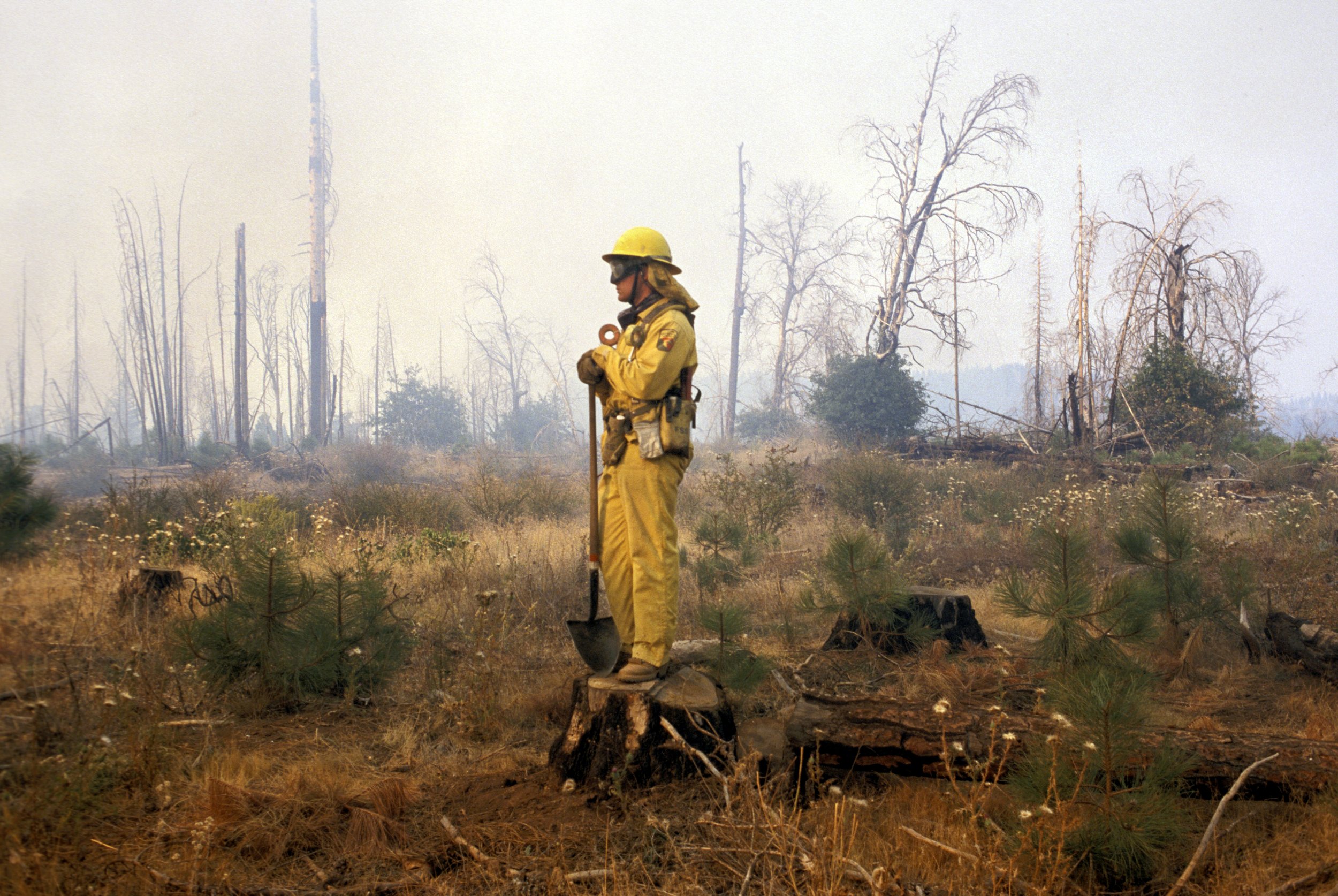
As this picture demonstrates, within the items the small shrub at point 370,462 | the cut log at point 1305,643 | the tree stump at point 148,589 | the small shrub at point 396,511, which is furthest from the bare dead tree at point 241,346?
the cut log at point 1305,643

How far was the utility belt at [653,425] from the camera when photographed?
12.8ft

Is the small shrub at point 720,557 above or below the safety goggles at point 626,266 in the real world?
below

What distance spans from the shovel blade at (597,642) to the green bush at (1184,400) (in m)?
15.5

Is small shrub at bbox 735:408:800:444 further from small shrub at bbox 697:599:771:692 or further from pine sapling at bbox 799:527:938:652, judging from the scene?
small shrub at bbox 697:599:771:692

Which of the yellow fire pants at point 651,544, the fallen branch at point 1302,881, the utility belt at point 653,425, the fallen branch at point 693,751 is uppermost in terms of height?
the utility belt at point 653,425

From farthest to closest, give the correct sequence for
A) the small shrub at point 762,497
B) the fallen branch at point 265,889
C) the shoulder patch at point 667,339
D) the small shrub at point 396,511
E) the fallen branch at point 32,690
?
the small shrub at point 396,511 → the small shrub at point 762,497 → the shoulder patch at point 667,339 → the fallen branch at point 32,690 → the fallen branch at point 265,889

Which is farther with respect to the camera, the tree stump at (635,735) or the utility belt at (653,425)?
the utility belt at (653,425)

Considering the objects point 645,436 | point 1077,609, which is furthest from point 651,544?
point 1077,609

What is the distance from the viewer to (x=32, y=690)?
4.03 metres

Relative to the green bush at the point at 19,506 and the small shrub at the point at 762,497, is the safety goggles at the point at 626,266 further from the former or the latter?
the small shrub at the point at 762,497

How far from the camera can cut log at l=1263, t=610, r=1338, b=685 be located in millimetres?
5059

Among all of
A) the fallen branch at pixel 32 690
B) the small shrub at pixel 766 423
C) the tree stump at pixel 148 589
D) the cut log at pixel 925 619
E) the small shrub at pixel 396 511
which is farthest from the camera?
the small shrub at pixel 766 423

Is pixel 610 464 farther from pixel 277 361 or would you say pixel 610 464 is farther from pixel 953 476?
pixel 277 361

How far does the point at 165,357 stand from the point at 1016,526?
87.3 ft
